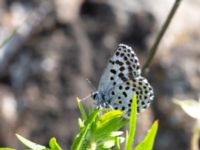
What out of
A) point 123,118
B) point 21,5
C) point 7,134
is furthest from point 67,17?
point 123,118

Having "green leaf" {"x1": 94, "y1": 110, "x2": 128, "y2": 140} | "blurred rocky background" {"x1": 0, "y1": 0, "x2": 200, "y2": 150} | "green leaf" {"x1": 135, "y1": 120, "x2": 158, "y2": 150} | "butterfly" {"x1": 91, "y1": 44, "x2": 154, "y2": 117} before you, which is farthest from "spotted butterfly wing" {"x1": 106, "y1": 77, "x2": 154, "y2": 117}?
"blurred rocky background" {"x1": 0, "y1": 0, "x2": 200, "y2": 150}

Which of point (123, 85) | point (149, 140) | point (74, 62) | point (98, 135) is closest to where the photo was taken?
point (149, 140)

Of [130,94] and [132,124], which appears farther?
[130,94]

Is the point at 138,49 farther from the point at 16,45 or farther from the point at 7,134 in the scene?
the point at 7,134

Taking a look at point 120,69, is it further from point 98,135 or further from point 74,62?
point 74,62

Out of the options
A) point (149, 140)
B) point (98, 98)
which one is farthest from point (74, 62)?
point (149, 140)

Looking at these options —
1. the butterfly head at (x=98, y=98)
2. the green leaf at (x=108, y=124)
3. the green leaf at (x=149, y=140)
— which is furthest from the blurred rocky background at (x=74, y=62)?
the green leaf at (x=149, y=140)
